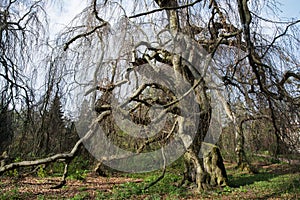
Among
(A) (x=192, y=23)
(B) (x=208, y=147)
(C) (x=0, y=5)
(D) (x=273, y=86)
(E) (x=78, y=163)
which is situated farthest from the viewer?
(E) (x=78, y=163)

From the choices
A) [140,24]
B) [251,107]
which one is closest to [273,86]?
[251,107]

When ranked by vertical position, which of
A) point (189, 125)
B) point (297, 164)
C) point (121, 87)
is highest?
point (121, 87)

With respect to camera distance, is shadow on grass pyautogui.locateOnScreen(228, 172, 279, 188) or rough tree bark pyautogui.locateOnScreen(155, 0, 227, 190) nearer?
rough tree bark pyautogui.locateOnScreen(155, 0, 227, 190)

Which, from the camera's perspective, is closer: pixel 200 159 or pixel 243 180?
pixel 200 159

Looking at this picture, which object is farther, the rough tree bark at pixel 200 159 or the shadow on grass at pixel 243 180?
the shadow on grass at pixel 243 180

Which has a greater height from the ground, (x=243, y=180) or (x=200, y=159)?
(x=200, y=159)

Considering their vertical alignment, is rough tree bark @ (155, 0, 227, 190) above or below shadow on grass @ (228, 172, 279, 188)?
above

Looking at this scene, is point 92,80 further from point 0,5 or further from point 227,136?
point 227,136

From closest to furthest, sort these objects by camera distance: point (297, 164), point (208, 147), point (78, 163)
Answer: point (297, 164) < point (208, 147) < point (78, 163)

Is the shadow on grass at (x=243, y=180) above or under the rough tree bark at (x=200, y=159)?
under

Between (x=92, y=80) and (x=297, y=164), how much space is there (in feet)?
10.4

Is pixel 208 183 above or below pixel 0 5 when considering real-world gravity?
below

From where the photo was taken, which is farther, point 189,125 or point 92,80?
point 189,125

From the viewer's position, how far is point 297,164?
3461 millimetres
